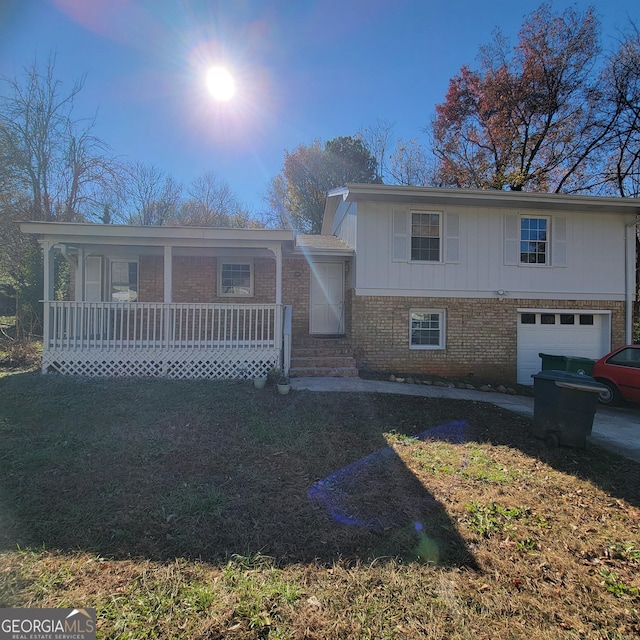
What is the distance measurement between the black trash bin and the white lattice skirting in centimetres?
508

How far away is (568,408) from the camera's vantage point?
492cm

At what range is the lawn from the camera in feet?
7.25

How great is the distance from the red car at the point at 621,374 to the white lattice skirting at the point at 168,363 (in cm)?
724

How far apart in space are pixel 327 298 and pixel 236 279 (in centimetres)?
270

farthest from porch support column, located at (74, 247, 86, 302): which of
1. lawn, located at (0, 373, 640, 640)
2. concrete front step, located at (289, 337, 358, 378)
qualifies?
concrete front step, located at (289, 337, 358, 378)

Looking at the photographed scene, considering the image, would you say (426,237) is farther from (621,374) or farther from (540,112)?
(540,112)

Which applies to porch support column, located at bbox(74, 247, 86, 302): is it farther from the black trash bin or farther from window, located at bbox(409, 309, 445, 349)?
the black trash bin

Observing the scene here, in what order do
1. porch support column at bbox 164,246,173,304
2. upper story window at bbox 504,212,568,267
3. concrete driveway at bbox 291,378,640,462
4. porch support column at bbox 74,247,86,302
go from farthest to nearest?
porch support column at bbox 74,247,86,302, upper story window at bbox 504,212,568,267, porch support column at bbox 164,246,173,304, concrete driveway at bbox 291,378,640,462

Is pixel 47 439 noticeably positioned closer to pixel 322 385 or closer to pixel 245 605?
pixel 245 605

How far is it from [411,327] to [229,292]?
5.21 metres

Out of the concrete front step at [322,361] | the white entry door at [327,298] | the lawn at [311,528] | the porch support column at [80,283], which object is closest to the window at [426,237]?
the white entry door at [327,298]

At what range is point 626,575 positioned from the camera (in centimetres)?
260

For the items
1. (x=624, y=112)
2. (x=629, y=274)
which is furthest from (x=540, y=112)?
(x=629, y=274)

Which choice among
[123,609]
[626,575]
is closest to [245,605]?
[123,609]
